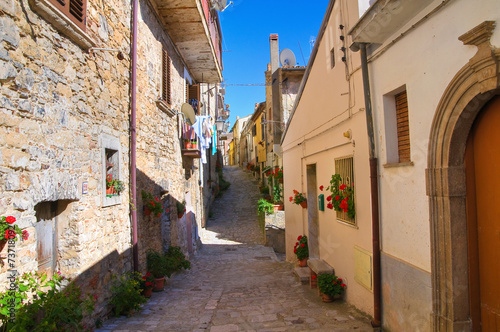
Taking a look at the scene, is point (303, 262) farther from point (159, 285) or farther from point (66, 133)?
point (66, 133)

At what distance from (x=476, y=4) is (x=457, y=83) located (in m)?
0.64

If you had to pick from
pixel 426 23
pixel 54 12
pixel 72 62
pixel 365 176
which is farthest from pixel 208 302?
pixel 426 23

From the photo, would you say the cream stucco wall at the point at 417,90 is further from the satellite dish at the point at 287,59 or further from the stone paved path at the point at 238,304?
the satellite dish at the point at 287,59

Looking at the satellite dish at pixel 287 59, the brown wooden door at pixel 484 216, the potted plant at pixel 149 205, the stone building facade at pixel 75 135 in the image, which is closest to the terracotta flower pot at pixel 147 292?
the stone building facade at pixel 75 135

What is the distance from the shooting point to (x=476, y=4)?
274 centimetres

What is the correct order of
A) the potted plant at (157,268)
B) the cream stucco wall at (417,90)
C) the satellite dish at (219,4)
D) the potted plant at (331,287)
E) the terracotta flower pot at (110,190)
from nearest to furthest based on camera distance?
the cream stucco wall at (417,90) → the terracotta flower pot at (110,190) → the potted plant at (331,287) → the potted plant at (157,268) → the satellite dish at (219,4)

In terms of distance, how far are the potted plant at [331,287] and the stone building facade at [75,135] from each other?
139 inches

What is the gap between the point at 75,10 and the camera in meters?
4.40

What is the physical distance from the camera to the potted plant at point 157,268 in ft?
23.1

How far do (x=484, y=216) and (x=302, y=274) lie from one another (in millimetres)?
5148

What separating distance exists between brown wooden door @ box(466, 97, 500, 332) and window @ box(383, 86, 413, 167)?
1.02m

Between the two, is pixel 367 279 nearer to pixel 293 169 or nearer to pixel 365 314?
pixel 365 314

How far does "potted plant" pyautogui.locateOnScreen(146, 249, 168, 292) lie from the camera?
7.05 metres

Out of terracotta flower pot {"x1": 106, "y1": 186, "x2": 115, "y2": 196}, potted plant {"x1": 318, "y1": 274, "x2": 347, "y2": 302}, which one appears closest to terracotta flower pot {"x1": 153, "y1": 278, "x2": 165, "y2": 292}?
terracotta flower pot {"x1": 106, "y1": 186, "x2": 115, "y2": 196}
